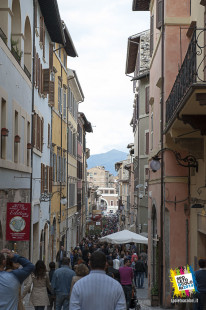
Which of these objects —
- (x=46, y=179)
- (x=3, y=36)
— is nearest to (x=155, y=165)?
(x=3, y=36)

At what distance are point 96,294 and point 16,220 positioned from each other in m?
11.5

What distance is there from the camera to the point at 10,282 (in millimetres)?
6324

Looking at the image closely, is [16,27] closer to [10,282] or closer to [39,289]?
A: [39,289]

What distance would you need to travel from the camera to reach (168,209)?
19094 millimetres

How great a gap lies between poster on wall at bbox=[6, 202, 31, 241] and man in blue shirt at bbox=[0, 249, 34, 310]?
995cm

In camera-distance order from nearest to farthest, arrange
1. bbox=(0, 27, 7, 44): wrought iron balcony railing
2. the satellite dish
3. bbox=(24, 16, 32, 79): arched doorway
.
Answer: bbox=(0, 27, 7, 44): wrought iron balcony railing, the satellite dish, bbox=(24, 16, 32, 79): arched doorway

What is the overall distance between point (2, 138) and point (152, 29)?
9.87 metres

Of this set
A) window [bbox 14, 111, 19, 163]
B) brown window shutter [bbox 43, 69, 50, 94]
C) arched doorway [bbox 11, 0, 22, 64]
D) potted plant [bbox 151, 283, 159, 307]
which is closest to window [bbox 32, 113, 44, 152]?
brown window shutter [bbox 43, 69, 50, 94]

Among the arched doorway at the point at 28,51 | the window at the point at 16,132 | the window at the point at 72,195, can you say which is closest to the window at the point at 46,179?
the arched doorway at the point at 28,51

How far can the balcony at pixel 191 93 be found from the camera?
1012 cm

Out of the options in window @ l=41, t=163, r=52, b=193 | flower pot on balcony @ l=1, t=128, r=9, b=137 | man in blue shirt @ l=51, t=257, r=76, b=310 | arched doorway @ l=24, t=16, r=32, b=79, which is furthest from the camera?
window @ l=41, t=163, r=52, b=193

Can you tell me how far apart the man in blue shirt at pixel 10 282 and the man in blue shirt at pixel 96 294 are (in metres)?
1.22

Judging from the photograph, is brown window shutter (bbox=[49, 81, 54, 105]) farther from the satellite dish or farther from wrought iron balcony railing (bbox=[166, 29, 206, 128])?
wrought iron balcony railing (bbox=[166, 29, 206, 128])

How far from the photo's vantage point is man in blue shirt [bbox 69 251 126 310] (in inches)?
206
